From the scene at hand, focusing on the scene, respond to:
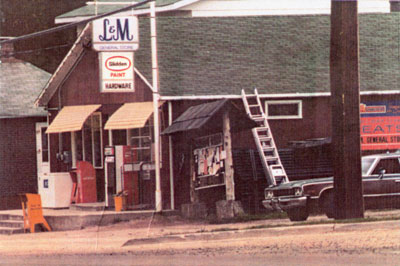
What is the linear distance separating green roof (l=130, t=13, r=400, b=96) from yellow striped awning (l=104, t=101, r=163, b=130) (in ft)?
1.77

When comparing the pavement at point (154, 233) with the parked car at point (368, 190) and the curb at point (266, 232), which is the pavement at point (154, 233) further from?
the parked car at point (368, 190)

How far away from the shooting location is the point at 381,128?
16.5m

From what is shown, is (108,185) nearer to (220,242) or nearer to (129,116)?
(129,116)

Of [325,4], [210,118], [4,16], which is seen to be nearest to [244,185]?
[210,118]

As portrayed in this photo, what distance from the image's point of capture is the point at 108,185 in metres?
19.6

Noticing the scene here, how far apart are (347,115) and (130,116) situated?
4.92 metres

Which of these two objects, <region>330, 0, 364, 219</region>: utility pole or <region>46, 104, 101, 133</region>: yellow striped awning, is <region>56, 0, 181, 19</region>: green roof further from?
<region>330, 0, 364, 219</region>: utility pole

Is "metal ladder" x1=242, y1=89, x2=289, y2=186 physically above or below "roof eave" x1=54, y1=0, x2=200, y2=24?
below

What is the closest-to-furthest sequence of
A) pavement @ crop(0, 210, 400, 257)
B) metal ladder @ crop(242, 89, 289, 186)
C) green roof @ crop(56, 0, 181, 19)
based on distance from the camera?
pavement @ crop(0, 210, 400, 257) → metal ladder @ crop(242, 89, 289, 186) → green roof @ crop(56, 0, 181, 19)

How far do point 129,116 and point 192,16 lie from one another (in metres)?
2.47

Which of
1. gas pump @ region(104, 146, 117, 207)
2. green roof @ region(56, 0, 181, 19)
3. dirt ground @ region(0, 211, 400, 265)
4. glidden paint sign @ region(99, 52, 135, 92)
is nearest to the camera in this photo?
dirt ground @ region(0, 211, 400, 265)

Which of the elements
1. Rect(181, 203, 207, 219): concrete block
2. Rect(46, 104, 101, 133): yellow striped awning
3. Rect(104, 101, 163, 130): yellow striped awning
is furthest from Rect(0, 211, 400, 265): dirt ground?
Rect(46, 104, 101, 133): yellow striped awning

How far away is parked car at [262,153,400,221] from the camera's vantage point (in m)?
16.2

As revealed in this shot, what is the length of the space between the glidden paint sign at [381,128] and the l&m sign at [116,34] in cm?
463
